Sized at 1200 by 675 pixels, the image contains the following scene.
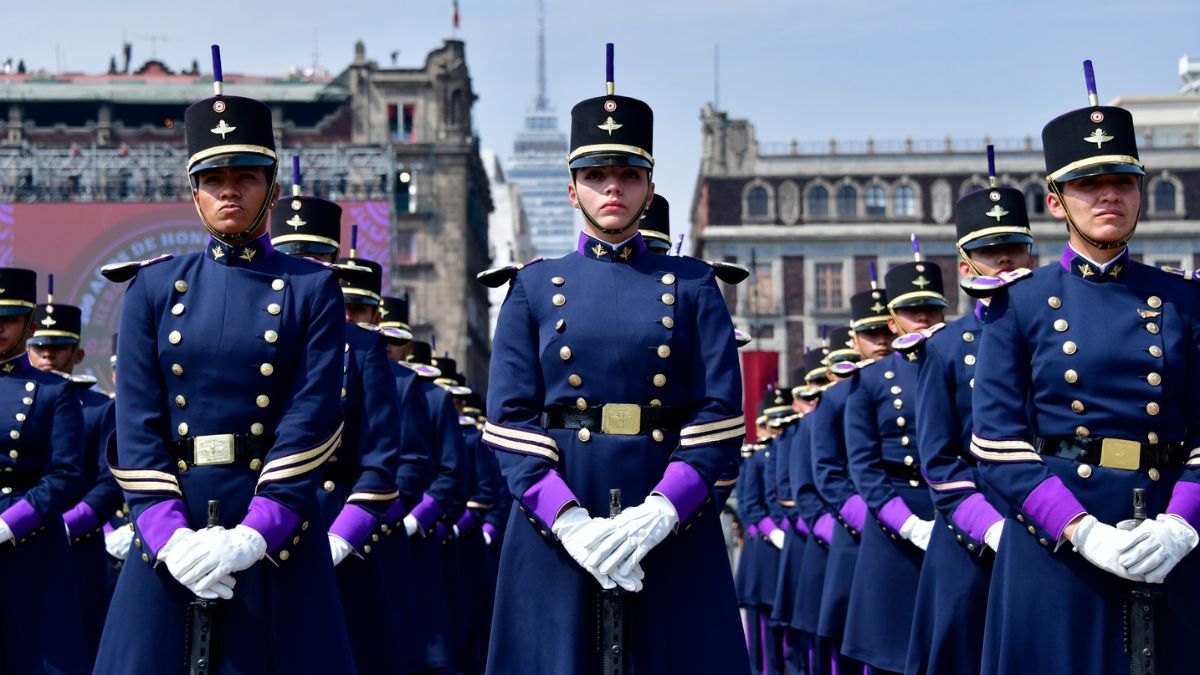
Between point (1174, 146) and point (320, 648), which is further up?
point (1174, 146)

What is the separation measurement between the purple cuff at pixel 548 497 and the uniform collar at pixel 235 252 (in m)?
1.42

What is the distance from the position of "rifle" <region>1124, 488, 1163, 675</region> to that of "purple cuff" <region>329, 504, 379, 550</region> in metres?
3.90

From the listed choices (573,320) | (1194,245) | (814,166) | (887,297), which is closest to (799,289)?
(814,166)

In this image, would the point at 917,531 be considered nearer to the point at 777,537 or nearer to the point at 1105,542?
the point at 1105,542

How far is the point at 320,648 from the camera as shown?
6.46 metres

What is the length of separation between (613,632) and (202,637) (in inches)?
59.1

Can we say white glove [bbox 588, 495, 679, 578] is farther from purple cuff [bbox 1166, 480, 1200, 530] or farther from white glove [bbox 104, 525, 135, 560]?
white glove [bbox 104, 525, 135, 560]

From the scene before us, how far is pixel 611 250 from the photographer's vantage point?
6.96 meters

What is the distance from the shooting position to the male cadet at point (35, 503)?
9453mm

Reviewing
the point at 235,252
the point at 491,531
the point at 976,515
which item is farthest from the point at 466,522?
the point at 235,252

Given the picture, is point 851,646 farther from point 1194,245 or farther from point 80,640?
point 1194,245

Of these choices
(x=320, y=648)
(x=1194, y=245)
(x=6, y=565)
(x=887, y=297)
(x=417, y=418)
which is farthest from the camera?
(x=1194, y=245)

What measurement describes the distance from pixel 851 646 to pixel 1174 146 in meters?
73.9

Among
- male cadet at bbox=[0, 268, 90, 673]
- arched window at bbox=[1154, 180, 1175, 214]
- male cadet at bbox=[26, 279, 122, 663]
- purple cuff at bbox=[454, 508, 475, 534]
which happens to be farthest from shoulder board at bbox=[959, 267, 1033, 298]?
arched window at bbox=[1154, 180, 1175, 214]
